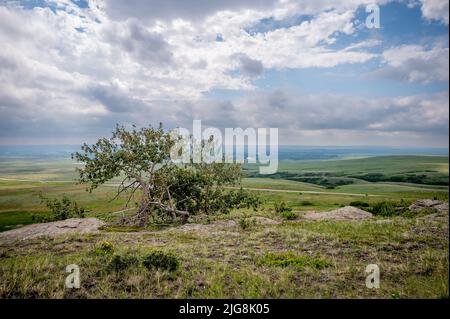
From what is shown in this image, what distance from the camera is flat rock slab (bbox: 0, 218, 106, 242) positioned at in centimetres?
2377

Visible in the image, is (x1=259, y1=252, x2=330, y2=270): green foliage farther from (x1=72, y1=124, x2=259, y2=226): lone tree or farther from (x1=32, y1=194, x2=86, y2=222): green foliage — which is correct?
(x1=32, y1=194, x2=86, y2=222): green foliage

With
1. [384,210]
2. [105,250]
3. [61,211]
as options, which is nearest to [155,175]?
[61,211]

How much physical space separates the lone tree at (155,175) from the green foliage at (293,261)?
19.6 m

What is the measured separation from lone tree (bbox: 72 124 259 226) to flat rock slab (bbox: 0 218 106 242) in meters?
3.71

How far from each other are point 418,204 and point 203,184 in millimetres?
28467

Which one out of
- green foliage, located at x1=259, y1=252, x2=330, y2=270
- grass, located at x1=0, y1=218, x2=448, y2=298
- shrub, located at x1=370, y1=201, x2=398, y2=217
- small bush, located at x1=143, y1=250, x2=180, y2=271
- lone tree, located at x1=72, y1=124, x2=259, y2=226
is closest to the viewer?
grass, located at x1=0, y1=218, x2=448, y2=298

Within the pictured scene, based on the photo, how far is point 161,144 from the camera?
107ft

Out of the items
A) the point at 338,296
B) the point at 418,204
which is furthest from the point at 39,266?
the point at 418,204

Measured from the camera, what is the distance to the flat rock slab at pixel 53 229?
23767 millimetres

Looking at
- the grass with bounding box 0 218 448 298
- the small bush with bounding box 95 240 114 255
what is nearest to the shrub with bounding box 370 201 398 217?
the grass with bounding box 0 218 448 298

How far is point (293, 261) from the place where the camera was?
13180mm

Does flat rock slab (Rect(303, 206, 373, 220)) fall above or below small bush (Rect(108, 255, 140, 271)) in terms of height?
below

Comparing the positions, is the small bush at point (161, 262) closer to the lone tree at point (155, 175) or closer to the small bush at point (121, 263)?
the small bush at point (121, 263)
